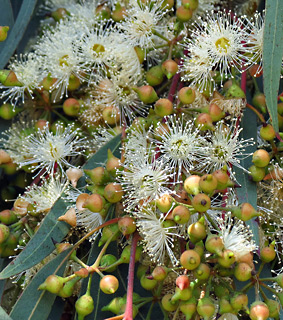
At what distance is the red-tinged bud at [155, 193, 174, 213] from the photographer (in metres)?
1.12

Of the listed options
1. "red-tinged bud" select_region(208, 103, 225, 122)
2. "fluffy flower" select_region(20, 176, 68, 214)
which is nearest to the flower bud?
"red-tinged bud" select_region(208, 103, 225, 122)

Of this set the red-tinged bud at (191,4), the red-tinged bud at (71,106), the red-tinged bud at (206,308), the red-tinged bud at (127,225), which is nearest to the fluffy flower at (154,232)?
the red-tinged bud at (127,225)

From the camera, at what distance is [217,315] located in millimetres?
1137

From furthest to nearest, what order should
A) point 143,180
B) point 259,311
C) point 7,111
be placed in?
point 7,111 < point 143,180 < point 259,311

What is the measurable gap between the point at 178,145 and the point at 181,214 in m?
0.24

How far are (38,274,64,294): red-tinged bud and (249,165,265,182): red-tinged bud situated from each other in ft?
1.58

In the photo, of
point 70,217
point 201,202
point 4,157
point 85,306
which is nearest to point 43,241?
point 70,217

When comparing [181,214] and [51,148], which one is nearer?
[181,214]

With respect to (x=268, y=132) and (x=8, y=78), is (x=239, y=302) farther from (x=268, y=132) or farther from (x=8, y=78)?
(x=8, y=78)

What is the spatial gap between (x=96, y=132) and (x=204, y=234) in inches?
20.8

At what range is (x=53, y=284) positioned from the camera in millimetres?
1154

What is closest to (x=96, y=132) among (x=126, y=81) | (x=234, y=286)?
(x=126, y=81)

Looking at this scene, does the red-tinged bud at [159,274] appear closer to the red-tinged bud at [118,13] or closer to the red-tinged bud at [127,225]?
the red-tinged bud at [127,225]

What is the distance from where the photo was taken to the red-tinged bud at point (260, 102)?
136 cm
